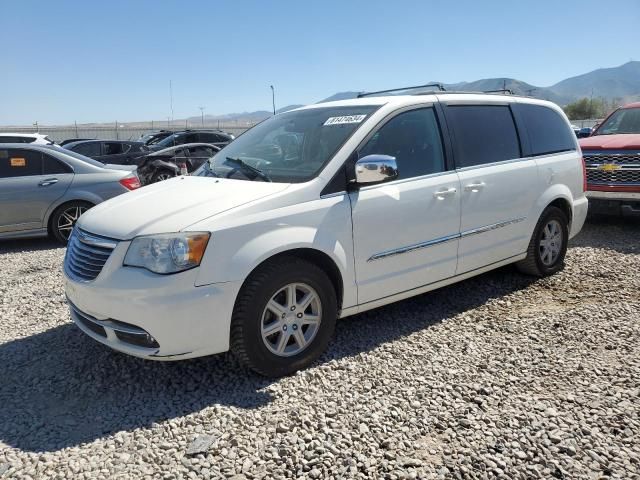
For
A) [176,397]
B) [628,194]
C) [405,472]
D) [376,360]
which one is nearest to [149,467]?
[176,397]

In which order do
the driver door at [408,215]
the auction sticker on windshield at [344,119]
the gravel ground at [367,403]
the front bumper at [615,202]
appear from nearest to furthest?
1. the gravel ground at [367,403]
2. the driver door at [408,215]
3. the auction sticker on windshield at [344,119]
4. the front bumper at [615,202]

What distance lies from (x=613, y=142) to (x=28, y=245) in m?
9.04

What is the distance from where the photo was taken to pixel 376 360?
362cm

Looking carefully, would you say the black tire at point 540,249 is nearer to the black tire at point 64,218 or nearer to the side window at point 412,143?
the side window at point 412,143

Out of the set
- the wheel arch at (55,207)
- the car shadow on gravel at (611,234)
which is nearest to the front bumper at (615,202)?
the car shadow on gravel at (611,234)

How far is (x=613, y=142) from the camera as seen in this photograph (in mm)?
7871

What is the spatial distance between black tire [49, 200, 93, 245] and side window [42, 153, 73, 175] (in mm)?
507

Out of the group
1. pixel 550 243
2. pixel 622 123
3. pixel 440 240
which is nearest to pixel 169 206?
pixel 440 240

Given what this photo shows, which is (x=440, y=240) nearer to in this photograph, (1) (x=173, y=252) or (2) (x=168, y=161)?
(1) (x=173, y=252)

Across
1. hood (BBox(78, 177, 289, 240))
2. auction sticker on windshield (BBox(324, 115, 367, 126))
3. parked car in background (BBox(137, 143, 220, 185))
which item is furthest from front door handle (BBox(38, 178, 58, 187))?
auction sticker on windshield (BBox(324, 115, 367, 126))

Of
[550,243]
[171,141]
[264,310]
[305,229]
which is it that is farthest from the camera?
[171,141]

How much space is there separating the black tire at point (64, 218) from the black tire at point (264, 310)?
5.50 metres

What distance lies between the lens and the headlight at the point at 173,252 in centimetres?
297

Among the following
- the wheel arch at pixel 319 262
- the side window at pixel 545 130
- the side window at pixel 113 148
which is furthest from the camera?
the side window at pixel 113 148
